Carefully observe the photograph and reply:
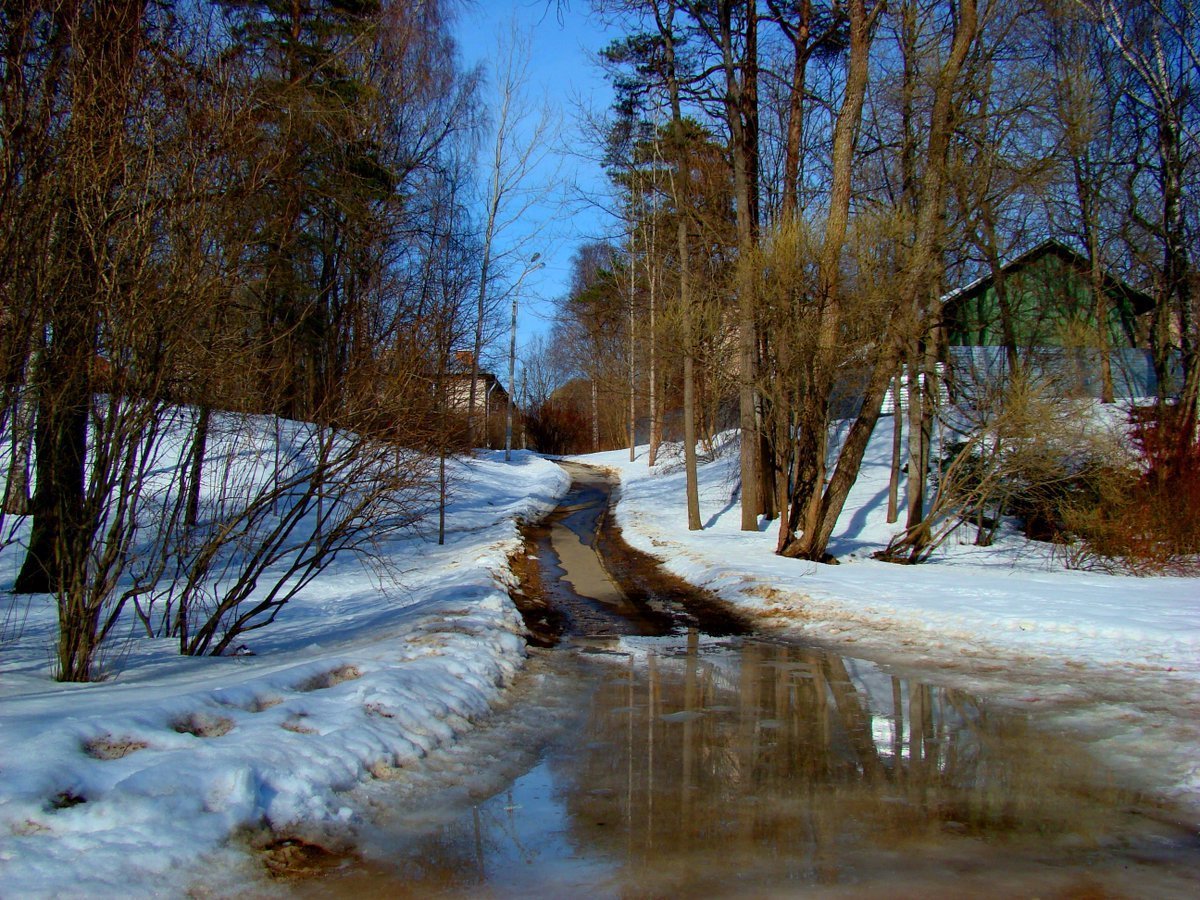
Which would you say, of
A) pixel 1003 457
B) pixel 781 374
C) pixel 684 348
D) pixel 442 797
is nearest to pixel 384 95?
pixel 684 348

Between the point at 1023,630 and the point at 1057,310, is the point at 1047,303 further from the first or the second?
the point at 1023,630

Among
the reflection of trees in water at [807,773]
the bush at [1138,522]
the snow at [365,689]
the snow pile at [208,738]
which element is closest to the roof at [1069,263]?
the bush at [1138,522]

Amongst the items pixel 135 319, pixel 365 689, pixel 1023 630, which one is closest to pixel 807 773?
pixel 365 689

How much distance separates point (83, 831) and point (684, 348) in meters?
14.2

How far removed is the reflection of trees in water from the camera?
13.4ft

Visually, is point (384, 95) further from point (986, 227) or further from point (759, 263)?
point (986, 227)

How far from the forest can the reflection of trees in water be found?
13.0 feet

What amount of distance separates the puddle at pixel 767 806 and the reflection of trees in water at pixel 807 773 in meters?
0.02

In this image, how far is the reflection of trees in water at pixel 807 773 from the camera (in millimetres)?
4078

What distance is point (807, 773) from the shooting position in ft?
16.3

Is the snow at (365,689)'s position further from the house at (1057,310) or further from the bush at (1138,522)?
the house at (1057,310)

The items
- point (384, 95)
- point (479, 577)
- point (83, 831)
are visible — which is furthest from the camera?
point (384, 95)

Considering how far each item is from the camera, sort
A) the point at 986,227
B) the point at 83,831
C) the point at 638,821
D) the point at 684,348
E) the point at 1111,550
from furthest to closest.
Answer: the point at 986,227, the point at 684,348, the point at 1111,550, the point at 638,821, the point at 83,831

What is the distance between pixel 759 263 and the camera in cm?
1443
